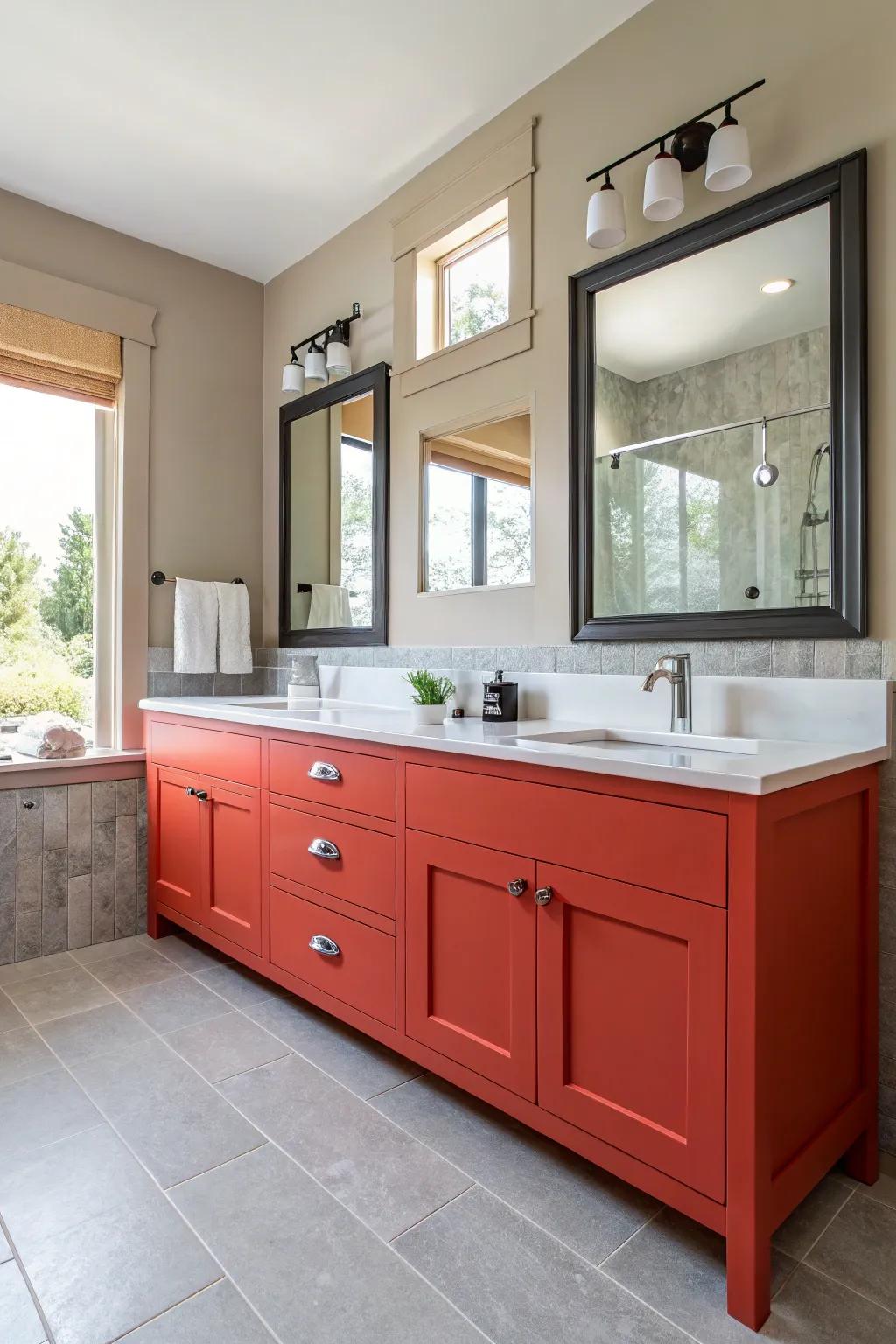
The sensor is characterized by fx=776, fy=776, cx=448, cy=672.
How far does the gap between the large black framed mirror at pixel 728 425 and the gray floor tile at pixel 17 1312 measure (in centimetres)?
173

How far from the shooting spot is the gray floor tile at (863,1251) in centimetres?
124

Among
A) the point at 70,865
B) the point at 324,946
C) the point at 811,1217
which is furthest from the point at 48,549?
the point at 811,1217

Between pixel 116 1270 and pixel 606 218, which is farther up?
pixel 606 218

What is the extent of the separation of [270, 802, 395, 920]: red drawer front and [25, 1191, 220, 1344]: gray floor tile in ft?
2.35

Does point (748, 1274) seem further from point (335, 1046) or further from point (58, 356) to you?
point (58, 356)

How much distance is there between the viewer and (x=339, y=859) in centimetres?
197

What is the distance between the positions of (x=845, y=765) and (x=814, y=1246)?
817 mm

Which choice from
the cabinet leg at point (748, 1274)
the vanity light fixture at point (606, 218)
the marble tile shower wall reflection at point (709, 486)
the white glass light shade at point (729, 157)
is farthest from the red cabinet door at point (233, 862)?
the white glass light shade at point (729, 157)

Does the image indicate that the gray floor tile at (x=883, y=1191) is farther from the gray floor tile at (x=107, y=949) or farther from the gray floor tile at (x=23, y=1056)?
the gray floor tile at (x=107, y=949)

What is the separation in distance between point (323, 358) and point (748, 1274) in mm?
2912

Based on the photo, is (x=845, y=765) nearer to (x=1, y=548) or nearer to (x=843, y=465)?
(x=843, y=465)

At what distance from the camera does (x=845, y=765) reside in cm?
138

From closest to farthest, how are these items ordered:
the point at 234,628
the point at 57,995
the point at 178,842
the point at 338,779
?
the point at 338,779, the point at 57,995, the point at 178,842, the point at 234,628

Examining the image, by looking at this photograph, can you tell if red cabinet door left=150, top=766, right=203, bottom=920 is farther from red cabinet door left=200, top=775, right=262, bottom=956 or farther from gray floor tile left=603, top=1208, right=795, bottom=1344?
gray floor tile left=603, top=1208, right=795, bottom=1344
